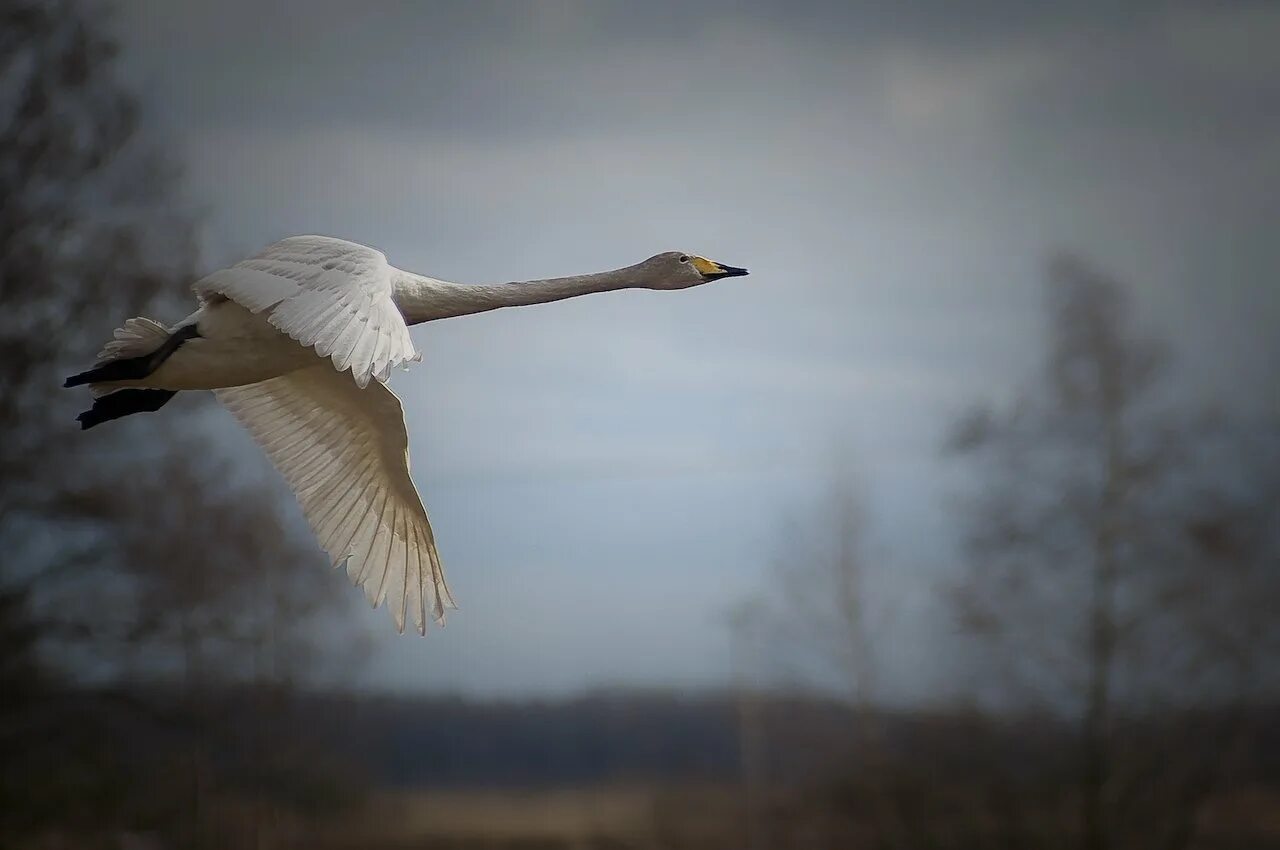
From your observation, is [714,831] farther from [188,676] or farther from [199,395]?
[199,395]

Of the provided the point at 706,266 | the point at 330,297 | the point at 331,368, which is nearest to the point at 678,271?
the point at 706,266

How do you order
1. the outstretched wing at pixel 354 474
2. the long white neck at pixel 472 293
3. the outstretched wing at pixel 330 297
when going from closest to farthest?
the outstretched wing at pixel 330 297 < the long white neck at pixel 472 293 < the outstretched wing at pixel 354 474

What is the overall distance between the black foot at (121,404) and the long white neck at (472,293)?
0.69 metres

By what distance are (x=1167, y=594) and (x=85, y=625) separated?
15.5 feet

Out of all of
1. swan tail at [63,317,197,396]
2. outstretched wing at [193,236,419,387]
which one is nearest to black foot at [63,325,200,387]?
swan tail at [63,317,197,396]

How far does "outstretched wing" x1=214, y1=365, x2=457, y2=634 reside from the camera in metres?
3.66

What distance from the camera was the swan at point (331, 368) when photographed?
2.77m

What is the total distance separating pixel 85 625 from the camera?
703 cm

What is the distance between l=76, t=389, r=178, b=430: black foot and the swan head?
112cm

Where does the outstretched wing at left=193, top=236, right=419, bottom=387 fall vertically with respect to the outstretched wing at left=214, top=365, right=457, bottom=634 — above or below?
above

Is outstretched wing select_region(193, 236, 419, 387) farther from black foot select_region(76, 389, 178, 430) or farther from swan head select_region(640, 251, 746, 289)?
swan head select_region(640, 251, 746, 289)

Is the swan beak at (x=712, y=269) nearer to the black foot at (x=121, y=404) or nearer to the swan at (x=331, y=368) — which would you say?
the swan at (x=331, y=368)

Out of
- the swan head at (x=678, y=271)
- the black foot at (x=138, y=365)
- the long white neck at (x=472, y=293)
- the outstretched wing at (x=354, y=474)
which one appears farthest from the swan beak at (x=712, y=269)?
the black foot at (x=138, y=365)

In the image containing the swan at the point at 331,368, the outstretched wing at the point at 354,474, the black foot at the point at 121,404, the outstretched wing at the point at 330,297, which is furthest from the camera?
the outstretched wing at the point at 354,474
